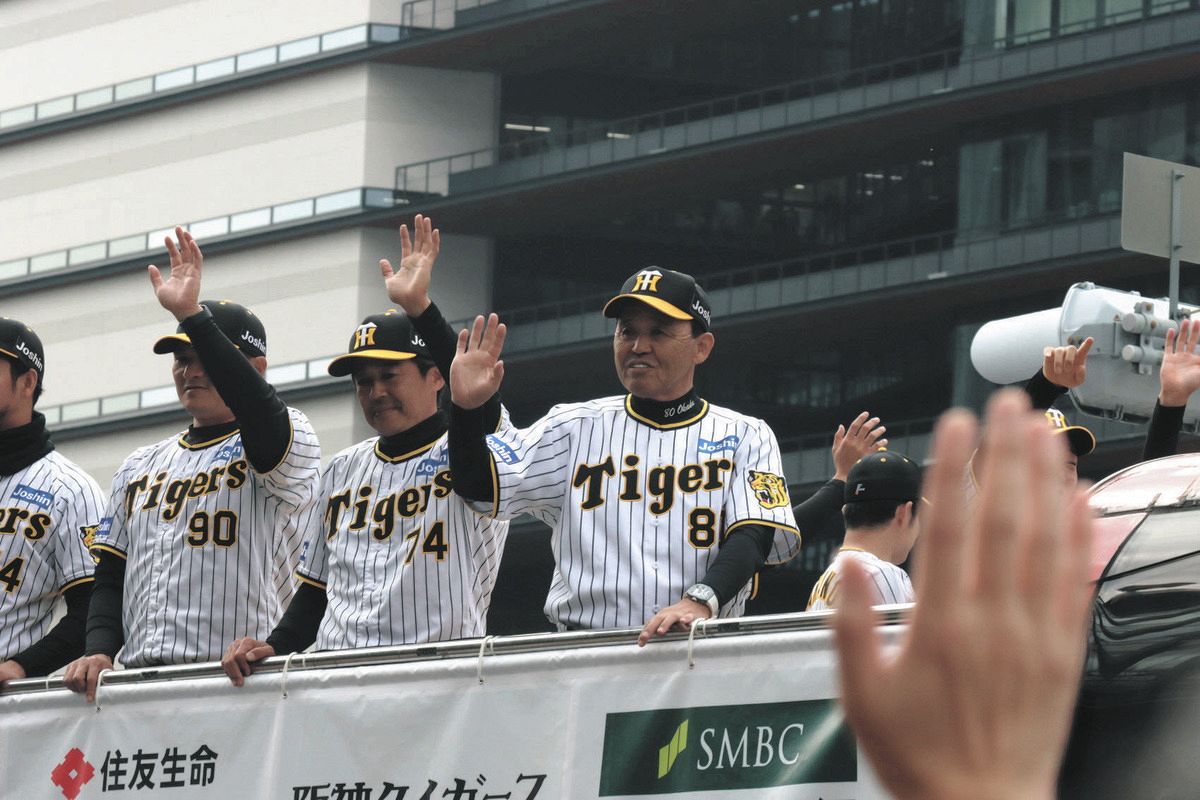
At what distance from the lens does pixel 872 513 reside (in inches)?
269

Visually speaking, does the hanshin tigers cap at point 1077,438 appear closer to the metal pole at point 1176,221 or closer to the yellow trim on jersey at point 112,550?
the metal pole at point 1176,221

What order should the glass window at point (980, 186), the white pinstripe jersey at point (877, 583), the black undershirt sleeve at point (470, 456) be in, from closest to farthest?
1. the white pinstripe jersey at point (877, 583)
2. the black undershirt sleeve at point (470, 456)
3. the glass window at point (980, 186)

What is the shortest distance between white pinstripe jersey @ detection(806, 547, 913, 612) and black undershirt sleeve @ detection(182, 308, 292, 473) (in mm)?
1943

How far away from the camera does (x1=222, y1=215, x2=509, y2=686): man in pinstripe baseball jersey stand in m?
6.90

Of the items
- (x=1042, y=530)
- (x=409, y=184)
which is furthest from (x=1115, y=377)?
(x=409, y=184)

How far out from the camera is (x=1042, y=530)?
73.2 inches

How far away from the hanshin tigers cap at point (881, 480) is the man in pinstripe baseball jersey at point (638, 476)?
1.24ft

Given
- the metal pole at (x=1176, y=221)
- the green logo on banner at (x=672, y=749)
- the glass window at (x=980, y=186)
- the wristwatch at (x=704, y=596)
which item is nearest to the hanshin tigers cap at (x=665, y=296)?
the wristwatch at (x=704, y=596)

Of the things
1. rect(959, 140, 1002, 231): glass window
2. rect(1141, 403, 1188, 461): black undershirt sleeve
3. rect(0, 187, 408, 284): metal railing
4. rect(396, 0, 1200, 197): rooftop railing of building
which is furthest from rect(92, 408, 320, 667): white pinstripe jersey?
rect(0, 187, 408, 284): metal railing

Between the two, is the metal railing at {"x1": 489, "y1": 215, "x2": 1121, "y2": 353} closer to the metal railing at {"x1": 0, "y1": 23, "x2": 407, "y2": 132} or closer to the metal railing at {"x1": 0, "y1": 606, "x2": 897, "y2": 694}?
the metal railing at {"x1": 0, "y1": 23, "x2": 407, "y2": 132}

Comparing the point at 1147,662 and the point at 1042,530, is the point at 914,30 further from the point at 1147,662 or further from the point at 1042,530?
the point at 1042,530

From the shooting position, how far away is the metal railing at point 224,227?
40969mm

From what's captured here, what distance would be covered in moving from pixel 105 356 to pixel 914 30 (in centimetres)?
1778

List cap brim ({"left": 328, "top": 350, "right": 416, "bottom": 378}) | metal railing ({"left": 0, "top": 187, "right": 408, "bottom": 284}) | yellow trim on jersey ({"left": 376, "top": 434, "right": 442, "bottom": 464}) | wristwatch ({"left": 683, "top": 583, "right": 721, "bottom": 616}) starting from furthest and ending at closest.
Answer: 1. metal railing ({"left": 0, "top": 187, "right": 408, "bottom": 284})
2. cap brim ({"left": 328, "top": 350, "right": 416, "bottom": 378})
3. yellow trim on jersey ({"left": 376, "top": 434, "right": 442, "bottom": 464})
4. wristwatch ({"left": 683, "top": 583, "right": 721, "bottom": 616})
